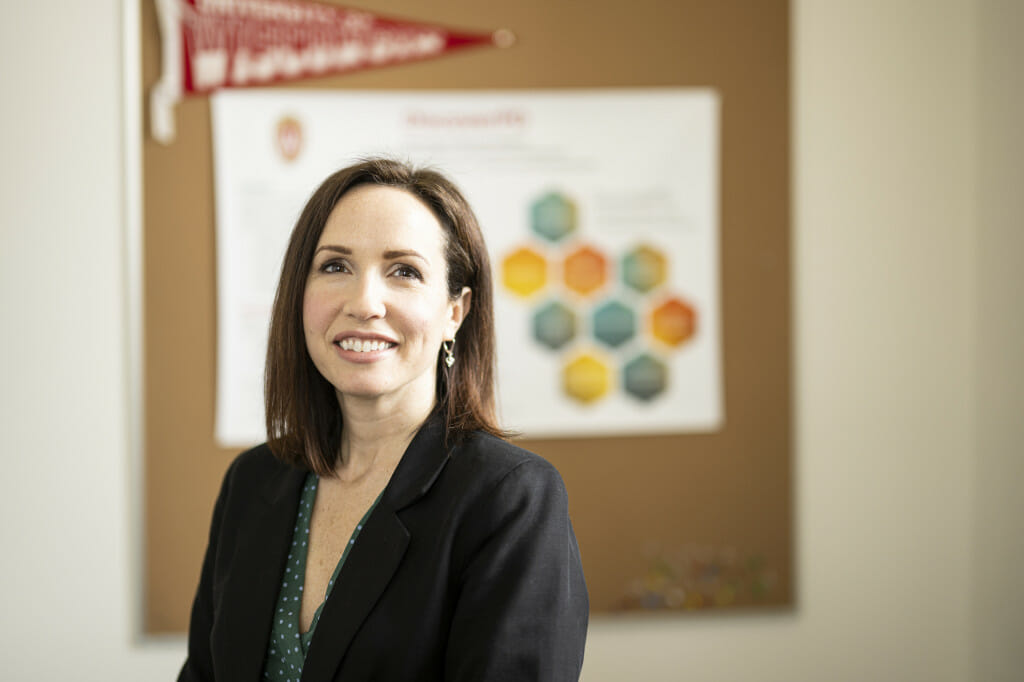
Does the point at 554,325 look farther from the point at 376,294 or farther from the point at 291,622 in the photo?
the point at 291,622

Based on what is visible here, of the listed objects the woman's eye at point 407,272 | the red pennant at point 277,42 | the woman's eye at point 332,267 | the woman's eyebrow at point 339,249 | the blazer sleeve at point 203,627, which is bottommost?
the blazer sleeve at point 203,627

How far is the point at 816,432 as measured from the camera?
236 centimetres

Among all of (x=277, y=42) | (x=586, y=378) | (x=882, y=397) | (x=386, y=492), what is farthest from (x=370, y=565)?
(x=882, y=397)

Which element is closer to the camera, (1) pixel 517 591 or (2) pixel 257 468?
(1) pixel 517 591

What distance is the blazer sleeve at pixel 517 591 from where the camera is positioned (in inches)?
42.6

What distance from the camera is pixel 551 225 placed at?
2258mm

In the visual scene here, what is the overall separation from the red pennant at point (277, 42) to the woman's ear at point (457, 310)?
3.55ft

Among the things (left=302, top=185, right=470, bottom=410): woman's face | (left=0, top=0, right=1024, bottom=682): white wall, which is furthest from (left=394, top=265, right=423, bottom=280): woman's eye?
(left=0, top=0, right=1024, bottom=682): white wall

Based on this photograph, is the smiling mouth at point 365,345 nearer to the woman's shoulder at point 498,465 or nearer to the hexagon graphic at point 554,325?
the woman's shoulder at point 498,465

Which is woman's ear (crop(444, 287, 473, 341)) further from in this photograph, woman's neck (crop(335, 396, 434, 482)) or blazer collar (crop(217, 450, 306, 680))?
blazer collar (crop(217, 450, 306, 680))

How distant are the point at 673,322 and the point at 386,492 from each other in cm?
127

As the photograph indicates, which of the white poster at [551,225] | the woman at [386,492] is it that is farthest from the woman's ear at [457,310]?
the white poster at [551,225]

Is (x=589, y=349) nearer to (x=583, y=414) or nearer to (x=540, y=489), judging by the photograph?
(x=583, y=414)

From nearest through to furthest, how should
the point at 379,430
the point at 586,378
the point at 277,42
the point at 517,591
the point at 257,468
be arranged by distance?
the point at 517,591
the point at 379,430
the point at 257,468
the point at 277,42
the point at 586,378
